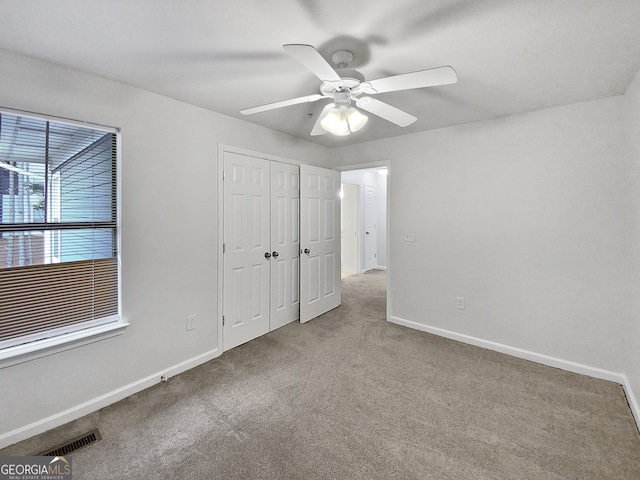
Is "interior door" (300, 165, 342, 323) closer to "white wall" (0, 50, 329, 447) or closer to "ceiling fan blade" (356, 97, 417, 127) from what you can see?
"white wall" (0, 50, 329, 447)

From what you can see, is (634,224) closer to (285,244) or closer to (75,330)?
(285,244)

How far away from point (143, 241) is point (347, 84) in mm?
1922

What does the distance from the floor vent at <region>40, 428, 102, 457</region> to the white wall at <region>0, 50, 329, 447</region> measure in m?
0.26

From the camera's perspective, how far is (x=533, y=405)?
79.7 inches

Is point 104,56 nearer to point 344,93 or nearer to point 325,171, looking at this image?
point 344,93

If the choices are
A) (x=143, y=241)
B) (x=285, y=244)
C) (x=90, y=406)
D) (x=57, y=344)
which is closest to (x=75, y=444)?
(x=90, y=406)

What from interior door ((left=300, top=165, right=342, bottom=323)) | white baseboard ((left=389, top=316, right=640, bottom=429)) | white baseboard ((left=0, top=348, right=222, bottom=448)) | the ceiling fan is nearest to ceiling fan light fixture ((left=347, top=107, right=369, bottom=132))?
the ceiling fan

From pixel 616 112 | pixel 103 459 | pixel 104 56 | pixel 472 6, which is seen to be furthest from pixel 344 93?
pixel 103 459

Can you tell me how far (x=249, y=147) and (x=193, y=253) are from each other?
126 cm

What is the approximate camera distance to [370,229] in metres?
7.08

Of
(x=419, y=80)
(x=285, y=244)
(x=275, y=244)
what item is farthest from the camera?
(x=285, y=244)

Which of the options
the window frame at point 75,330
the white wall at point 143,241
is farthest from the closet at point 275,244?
the window frame at point 75,330

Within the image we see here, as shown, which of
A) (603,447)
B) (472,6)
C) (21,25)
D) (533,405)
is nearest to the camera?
(472,6)

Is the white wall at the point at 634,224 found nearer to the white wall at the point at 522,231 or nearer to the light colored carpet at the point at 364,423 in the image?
the white wall at the point at 522,231
